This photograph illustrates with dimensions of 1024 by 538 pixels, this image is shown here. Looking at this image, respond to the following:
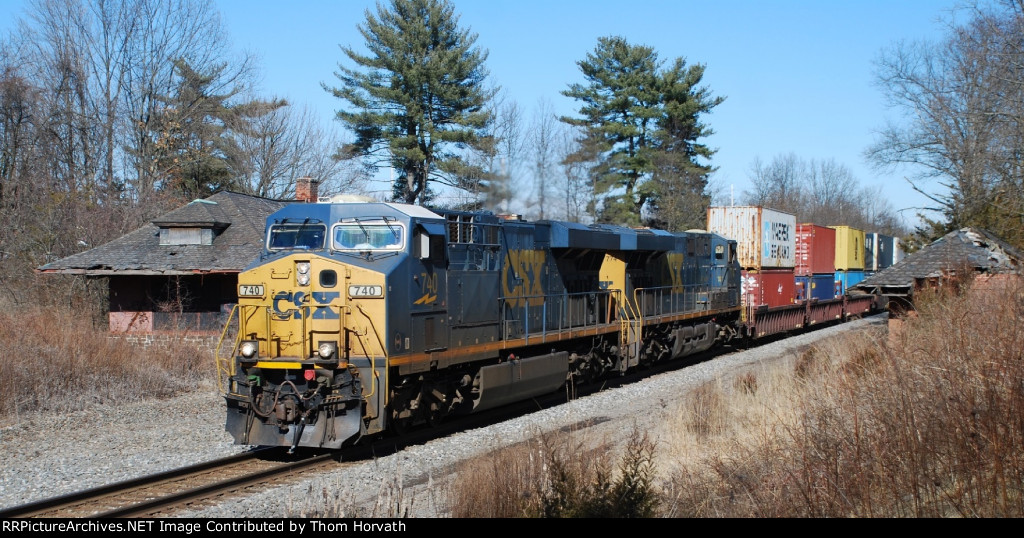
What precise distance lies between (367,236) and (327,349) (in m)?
1.79

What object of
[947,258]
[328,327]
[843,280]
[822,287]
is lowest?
[328,327]

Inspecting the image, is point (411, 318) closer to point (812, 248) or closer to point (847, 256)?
point (812, 248)

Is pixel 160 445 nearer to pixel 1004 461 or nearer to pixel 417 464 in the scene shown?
pixel 417 464

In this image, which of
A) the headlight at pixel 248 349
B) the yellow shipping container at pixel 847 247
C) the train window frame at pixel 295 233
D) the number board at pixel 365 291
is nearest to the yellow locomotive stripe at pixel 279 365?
the headlight at pixel 248 349

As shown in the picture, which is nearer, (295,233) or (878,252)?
(295,233)

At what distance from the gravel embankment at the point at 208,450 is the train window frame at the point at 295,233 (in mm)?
2926

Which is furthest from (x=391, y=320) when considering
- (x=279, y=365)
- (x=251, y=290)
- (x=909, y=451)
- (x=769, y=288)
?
(x=769, y=288)

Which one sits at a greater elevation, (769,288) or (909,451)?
(769,288)

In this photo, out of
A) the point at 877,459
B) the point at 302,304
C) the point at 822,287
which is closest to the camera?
the point at 877,459

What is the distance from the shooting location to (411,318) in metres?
10.4

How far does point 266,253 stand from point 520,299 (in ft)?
14.6

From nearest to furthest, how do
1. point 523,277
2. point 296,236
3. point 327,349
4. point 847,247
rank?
1. point 327,349
2. point 296,236
3. point 523,277
4. point 847,247

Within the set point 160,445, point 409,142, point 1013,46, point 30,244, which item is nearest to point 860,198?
point 409,142

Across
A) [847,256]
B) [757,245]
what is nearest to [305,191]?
[757,245]
